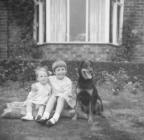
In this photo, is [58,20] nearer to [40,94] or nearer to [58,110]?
[40,94]

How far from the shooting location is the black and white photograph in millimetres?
5090

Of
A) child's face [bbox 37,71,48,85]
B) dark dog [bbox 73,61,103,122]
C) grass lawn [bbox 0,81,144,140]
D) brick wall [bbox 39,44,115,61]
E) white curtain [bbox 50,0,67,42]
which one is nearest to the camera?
grass lawn [bbox 0,81,144,140]

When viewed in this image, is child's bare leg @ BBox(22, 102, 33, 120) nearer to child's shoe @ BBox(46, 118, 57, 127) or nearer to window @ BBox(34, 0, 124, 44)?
child's shoe @ BBox(46, 118, 57, 127)

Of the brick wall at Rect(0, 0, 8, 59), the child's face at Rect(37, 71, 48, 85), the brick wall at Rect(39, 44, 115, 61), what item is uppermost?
the brick wall at Rect(0, 0, 8, 59)

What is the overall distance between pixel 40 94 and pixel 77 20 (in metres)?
6.20

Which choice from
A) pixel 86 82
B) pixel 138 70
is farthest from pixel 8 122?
pixel 138 70

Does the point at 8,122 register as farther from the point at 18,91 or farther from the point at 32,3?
the point at 32,3

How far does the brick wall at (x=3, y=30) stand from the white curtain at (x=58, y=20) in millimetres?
1572

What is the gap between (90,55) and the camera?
1105cm

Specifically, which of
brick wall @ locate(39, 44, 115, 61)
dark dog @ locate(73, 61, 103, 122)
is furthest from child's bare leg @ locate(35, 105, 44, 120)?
brick wall @ locate(39, 44, 115, 61)

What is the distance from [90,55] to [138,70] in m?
2.01

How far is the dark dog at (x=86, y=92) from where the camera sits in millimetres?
5078

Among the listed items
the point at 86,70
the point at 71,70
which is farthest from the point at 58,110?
the point at 71,70

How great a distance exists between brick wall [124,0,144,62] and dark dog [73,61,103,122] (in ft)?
20.2
